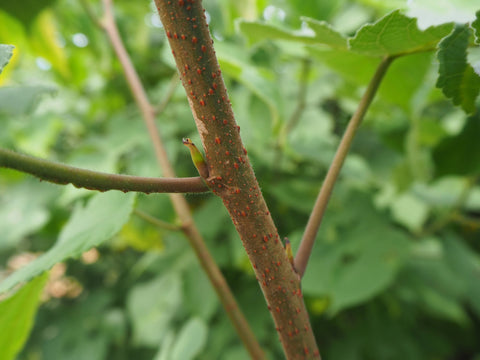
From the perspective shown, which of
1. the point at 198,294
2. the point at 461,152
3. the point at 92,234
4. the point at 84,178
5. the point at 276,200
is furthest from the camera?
the point at 276,200

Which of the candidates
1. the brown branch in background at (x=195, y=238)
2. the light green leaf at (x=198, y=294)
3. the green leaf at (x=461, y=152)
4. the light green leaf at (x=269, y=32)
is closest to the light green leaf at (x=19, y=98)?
the brown branch in background at (x=195, y=238)

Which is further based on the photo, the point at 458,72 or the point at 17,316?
the point at 17,316

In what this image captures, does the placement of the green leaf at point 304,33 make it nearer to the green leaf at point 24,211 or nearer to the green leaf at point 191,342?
the green leaf at point 191,342

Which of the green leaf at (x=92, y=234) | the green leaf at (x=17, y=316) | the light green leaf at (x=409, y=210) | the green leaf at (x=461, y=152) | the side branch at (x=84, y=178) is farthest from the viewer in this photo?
the light green leaf at (x=409, y=210)

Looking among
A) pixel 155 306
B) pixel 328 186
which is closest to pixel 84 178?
pixel 328 186

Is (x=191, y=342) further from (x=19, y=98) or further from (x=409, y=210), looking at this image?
(x=409, y=210)

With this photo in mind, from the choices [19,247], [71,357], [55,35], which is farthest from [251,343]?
[19,247]

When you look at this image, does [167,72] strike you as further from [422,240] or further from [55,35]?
[422,240]
